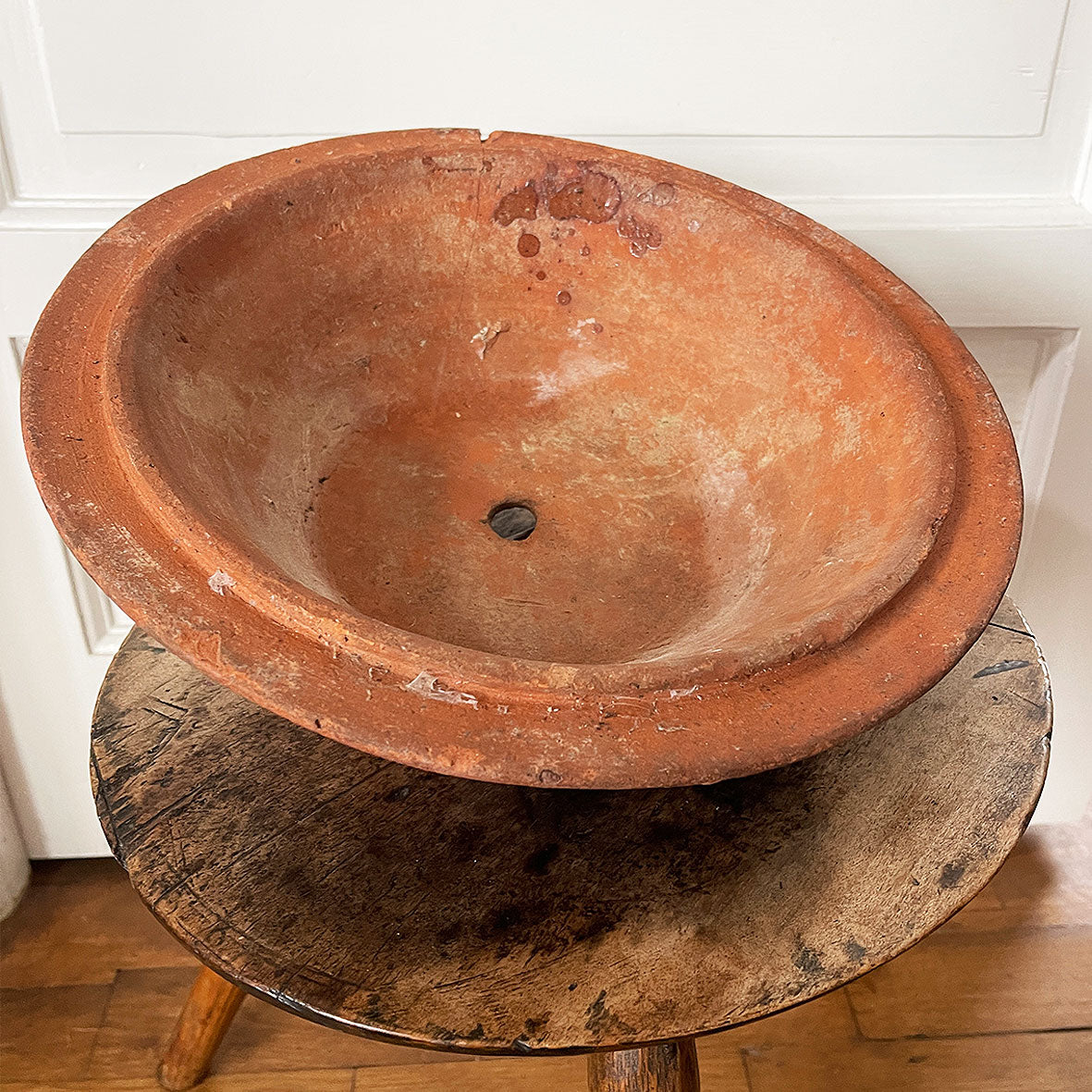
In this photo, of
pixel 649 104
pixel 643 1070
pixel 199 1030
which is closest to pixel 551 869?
pixel 643 1070

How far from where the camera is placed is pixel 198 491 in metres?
0.57

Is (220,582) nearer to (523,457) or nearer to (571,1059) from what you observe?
(523,457)

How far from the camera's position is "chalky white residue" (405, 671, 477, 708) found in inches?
19.5

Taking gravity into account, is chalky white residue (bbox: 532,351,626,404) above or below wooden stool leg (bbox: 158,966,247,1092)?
above

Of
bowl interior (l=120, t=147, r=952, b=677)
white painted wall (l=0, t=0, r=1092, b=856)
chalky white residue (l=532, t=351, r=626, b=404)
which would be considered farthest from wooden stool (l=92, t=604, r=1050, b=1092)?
white painted wall (l=0, t=0, r=1092, b=856)

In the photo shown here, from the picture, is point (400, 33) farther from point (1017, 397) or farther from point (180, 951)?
point (180, 951)

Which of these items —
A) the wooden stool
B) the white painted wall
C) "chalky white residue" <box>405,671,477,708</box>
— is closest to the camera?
"chalky white residue" <box>405,671,477,708</box>

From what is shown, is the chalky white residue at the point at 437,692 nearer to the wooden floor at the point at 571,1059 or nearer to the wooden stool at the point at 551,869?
the wooden stool at the point at 551,869

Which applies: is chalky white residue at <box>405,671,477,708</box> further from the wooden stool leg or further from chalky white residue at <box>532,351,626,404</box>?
the wooden stool leg

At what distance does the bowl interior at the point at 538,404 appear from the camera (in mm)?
634

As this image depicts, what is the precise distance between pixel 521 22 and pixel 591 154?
224 mm

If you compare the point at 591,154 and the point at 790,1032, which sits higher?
the point at 591,154

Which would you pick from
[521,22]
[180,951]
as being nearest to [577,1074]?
[180,951]

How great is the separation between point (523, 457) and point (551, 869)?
267mm
